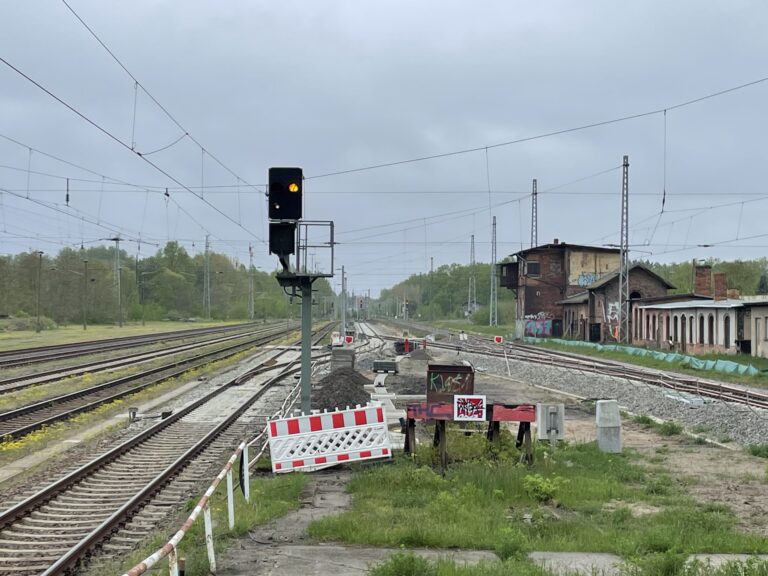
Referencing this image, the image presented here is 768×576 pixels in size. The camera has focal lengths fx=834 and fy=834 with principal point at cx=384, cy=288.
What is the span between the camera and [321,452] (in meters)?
13.7

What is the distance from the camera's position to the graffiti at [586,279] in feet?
258

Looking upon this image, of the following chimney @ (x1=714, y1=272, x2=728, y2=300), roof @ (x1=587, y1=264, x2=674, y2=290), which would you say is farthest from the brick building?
chimney @ (x1=714, y1=272, x2=728, y2=300)

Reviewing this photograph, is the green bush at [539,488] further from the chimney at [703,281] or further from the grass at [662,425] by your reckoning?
the chimney at [703,281]

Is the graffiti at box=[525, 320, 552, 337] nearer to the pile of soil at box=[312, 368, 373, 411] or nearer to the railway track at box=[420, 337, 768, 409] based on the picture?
the railway track at box=[420, 337, 768, 409]

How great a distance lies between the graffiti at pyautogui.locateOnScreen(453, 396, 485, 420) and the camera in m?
13.9

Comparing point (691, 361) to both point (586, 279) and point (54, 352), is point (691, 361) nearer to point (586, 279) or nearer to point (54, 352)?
point (54, 352)

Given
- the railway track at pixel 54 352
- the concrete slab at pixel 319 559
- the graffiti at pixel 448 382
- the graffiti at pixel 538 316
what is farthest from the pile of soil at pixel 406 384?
the graffiti at pixel 538 316

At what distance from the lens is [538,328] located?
77188 mm

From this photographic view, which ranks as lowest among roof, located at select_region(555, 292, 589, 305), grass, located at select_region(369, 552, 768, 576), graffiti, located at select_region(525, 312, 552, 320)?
grass, located at select_region(369, 552, 768, 576)

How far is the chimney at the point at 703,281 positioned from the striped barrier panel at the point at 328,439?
5515cm

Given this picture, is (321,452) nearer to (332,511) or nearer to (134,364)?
(332,511)

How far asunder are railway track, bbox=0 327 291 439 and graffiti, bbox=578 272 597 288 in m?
47.5

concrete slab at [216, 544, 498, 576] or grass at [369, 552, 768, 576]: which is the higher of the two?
grass at [369, 552, 768, 576]

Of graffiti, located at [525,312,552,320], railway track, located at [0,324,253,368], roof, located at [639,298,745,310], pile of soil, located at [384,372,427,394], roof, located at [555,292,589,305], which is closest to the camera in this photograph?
pile of soil, located at [384,372,427,394]
